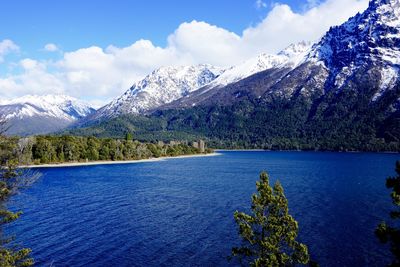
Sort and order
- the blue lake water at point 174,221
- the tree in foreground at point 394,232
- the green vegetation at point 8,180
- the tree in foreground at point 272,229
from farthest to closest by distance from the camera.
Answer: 1. the blue lake water at point 174,221
2. the tree in foreground at point 272,229
3. the green vegetation at point 8,180
4. the tree in foreground at point 394,232

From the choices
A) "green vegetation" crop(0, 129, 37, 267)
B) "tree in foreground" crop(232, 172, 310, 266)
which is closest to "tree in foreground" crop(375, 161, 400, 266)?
"tree in foreground" crop(232, 172, 310, 266)

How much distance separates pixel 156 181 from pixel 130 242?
89171mm

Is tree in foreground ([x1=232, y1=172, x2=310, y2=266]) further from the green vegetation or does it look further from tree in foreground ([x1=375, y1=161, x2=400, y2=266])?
the green vegetation

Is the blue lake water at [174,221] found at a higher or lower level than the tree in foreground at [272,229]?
lower

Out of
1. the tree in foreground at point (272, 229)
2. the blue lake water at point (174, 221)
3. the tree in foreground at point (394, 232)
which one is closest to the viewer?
the tree in foreground at point (394, 232)

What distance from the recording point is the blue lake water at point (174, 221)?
59719mm

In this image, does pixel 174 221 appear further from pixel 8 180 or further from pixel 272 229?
pixel 8 180

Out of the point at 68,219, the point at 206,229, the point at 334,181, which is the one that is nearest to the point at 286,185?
the point at 334,181

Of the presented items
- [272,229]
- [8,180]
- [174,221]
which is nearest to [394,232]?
[272,229]

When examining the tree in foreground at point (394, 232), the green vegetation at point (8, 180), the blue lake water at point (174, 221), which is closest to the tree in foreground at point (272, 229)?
the tree in foreground at point (394, 232)

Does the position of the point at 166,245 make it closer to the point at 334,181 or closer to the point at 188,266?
the point at 188,266

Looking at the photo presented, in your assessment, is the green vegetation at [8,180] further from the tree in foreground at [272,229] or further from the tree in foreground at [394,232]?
the tree in foreground at [394,232]

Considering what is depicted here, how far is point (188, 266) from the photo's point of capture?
5503cm

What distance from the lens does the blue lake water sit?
59719 millimetres
